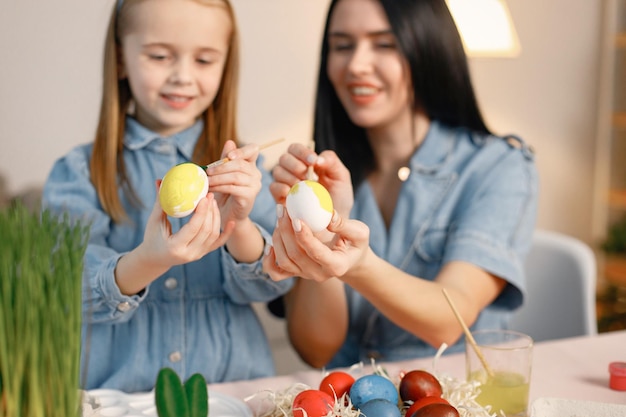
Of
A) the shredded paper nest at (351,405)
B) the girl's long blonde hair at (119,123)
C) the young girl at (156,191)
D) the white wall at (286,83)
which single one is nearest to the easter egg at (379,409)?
the shredded paper nest at (351,405)

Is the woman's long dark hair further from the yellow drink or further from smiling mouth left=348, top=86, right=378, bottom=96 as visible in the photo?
the yellow drink

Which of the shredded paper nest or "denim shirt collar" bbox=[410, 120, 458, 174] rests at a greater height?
"denim shirt collar" bbox=[410, 120, 458, 174]

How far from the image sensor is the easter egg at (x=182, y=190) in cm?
96

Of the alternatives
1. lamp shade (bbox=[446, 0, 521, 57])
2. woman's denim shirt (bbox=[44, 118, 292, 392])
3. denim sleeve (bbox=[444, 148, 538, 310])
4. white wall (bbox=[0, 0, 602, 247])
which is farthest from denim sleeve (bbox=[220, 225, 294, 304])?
lamp shade (bbox=[446, 0, 521, 57])

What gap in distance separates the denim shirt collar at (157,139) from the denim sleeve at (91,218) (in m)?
0.10

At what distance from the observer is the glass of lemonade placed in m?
1.00

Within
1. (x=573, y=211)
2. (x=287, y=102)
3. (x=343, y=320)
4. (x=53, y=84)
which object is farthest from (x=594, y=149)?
(x=53, y=84)

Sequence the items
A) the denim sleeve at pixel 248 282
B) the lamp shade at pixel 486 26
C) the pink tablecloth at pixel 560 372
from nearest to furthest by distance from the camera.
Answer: the pink tablecloth at pixel 560 372 → the denim sleeve at pixel 248 282 → the lamp shade at pixel 486 26

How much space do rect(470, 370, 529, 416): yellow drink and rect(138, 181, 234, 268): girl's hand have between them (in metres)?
0.45

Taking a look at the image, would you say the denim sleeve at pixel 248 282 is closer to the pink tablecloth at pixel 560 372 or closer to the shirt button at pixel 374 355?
the pink tablecloth at pixel 560 372

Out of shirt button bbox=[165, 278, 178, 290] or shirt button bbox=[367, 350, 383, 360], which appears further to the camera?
shirt button bbox=[367, 350, 383, 360]

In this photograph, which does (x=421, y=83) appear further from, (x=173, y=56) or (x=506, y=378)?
(x=506, y=378)

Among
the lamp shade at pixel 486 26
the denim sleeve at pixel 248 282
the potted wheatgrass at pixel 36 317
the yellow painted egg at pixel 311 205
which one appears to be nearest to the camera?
the potted wheatgrass at pixel 36 317

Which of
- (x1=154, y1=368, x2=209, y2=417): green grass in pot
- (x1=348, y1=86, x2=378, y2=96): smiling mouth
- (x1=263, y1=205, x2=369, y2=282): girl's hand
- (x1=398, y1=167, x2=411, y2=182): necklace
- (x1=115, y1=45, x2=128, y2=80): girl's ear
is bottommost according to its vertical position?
(x1=154, y1=368, x2=209, y2=417): green grass in pot
